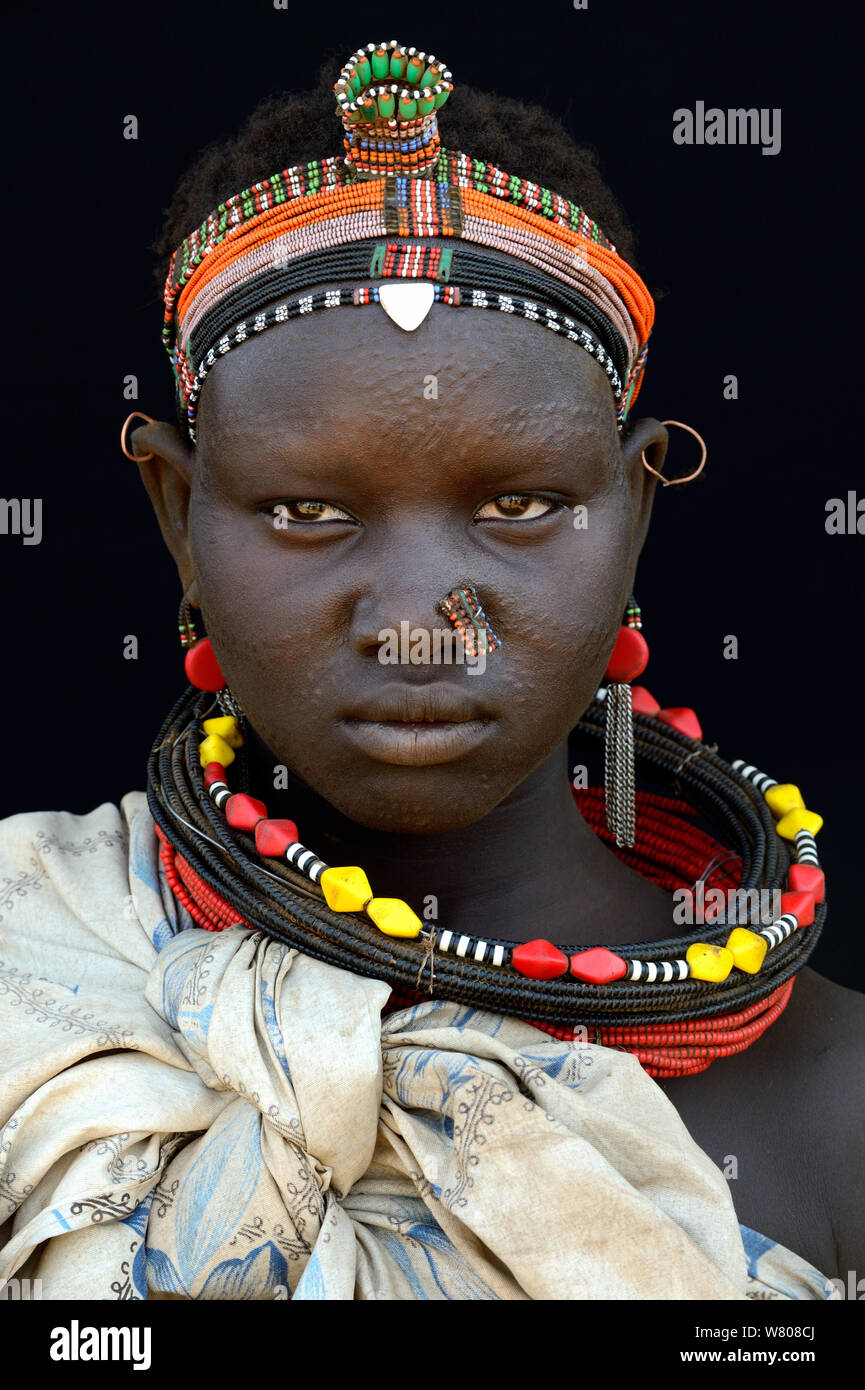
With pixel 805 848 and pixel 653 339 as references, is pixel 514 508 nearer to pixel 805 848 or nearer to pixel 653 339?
pixel 805 848

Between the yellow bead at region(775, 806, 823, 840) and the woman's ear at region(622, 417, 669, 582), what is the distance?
1.88 feet

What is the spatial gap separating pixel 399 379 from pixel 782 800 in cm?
115

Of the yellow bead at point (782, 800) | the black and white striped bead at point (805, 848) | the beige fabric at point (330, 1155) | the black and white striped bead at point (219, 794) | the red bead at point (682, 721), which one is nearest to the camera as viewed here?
the beige fabric at point (330, 1155)

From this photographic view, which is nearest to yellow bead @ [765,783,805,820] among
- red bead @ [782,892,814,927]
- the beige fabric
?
red bead @ [782,892,814,927]

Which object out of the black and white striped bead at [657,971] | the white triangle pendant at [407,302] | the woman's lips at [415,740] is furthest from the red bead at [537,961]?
the white triangle pendant at [407,302]

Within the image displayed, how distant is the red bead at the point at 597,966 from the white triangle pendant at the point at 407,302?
89cm

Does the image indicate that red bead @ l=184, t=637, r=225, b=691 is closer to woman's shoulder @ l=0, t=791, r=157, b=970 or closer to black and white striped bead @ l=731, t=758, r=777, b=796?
woman's shoulder @ l=0, t=791, r=157, b=970

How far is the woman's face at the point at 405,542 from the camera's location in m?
2.14

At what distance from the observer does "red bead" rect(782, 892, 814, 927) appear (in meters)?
2.57

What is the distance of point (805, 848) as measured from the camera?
9.00 feet

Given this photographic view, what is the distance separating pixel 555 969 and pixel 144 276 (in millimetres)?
2195

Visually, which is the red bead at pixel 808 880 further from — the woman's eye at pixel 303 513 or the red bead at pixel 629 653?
the woman's eye at pixel 303 513

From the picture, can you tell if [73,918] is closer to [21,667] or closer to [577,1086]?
[577,1086]

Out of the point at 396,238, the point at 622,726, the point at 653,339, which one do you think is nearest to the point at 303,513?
the point at 396,238
